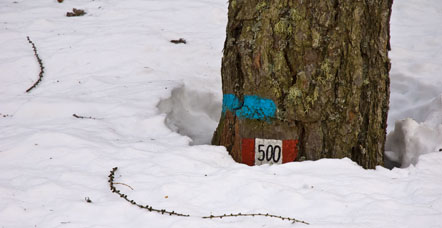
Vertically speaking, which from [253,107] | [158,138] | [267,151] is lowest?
[158,138]

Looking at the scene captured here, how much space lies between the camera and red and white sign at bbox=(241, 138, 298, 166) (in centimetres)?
338

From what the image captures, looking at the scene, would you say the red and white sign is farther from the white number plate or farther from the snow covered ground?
the snow covered ground

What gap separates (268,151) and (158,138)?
0.93 m

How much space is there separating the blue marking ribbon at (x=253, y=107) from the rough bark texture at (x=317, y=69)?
0.03 meters

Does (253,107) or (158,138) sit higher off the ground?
(253,107)

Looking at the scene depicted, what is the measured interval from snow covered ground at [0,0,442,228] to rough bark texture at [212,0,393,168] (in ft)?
0.69

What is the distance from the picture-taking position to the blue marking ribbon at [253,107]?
334 cm

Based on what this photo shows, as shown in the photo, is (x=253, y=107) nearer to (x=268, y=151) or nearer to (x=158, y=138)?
(x=268, y=151)

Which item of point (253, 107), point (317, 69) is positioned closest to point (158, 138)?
point (253, 107)

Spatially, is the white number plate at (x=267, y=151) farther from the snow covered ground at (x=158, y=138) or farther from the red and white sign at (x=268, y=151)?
the snow covered ground at (x=158, y=138)

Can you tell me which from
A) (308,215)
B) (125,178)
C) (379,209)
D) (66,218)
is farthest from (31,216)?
(379,209)

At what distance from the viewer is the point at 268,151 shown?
342cm

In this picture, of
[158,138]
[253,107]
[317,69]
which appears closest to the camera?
[317,69]

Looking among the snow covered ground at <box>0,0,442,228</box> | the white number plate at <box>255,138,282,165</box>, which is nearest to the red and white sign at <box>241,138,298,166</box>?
the white number plate at <box>255,138,282,165</box>
